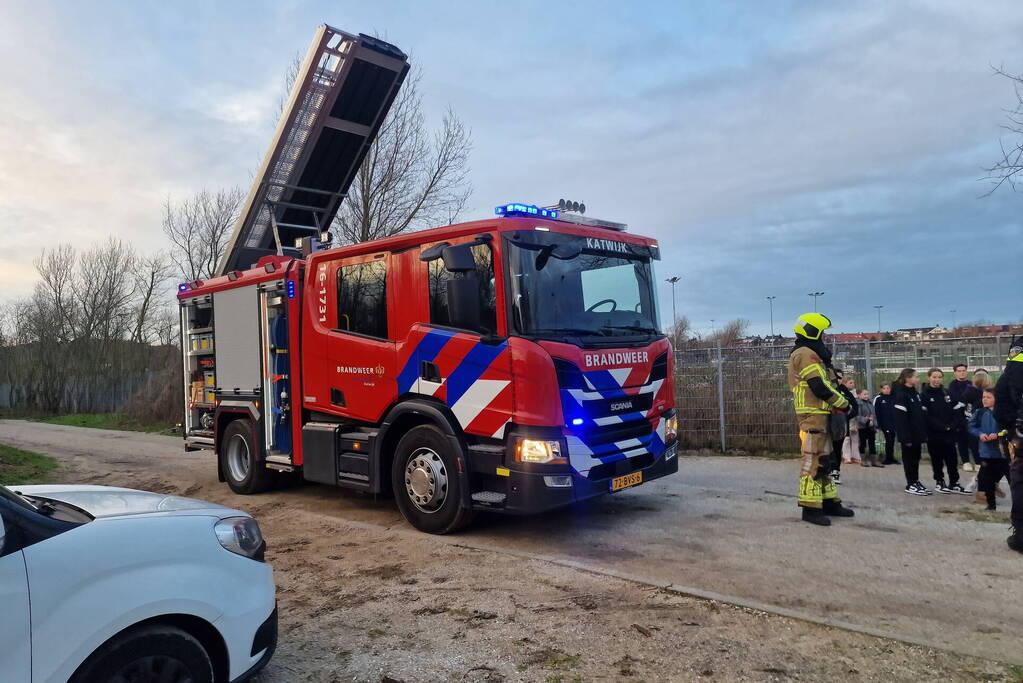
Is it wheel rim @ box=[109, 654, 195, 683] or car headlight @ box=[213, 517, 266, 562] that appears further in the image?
car headlight @ box=[213, 517, 266, 562]

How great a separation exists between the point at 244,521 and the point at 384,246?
13.4 ft

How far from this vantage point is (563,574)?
534 centimetres

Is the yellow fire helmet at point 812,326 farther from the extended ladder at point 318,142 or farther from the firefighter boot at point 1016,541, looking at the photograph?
the extended ladder at point 318,142

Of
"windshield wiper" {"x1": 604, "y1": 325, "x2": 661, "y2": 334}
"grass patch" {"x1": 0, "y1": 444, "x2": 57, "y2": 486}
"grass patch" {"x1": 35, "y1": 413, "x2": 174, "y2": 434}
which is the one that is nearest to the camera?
"windshield wiper" {"x1": 604, "y1": 325, "x2": 661, "y2": 334}

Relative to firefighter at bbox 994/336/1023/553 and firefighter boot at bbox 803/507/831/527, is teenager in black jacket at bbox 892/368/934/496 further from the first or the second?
firefighter boot at bbox 803/507/831/527

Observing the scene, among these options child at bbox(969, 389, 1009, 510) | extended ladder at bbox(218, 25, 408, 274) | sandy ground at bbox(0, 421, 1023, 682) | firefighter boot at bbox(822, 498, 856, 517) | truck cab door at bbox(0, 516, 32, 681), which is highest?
extended ladder at bbox(218, 25, 408, 274)

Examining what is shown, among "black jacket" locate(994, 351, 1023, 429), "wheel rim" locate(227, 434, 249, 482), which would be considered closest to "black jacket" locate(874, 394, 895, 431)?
"black jacket" locate(994, 351, 1023, 429)

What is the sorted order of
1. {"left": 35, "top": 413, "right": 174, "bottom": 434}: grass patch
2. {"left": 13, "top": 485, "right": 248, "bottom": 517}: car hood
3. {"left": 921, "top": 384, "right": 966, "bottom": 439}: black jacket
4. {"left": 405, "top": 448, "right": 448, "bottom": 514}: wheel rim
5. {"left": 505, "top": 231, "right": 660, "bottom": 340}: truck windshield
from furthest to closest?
1. {"left": 35, "top": 413, "right": 174, "bottom": 434}: grass patch
2. {"left": 921, "top": 384, "right": 966, "bottom": 439}: black jacket
3. {"left": 405, "top": 448, "right": 448, "bottom": 514}: wheel rim
4. {"left": 505, "top": 231, "right": 660, "bottom": 340}: truck windshield
5. {"left": 13, "top": 485, "right": 248, "bottom": 517}: car hood

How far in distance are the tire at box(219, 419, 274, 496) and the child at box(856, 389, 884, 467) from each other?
29.3 feet

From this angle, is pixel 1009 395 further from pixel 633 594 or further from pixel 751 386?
pixel 751 386

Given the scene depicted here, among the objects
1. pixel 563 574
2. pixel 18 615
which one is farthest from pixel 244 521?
pixel 563 574

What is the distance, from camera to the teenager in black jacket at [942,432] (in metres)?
8.16

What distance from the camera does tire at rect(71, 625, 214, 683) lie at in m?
2.61

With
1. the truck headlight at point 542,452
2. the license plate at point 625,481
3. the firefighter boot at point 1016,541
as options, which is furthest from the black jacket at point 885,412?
the truck headlight at point 542,452
